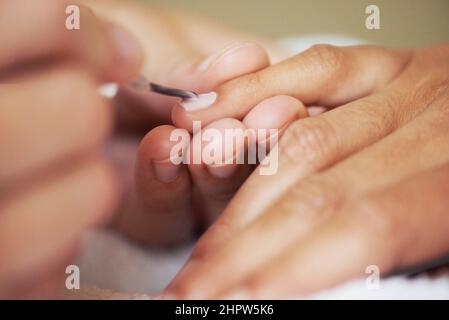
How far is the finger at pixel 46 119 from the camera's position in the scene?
1.31 ft

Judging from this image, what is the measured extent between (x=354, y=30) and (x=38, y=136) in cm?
39

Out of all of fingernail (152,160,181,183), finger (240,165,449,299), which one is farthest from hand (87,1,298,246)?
finger (240,165,449,299)

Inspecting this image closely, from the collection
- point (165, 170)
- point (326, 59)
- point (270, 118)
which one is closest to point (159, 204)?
point (165, 170)

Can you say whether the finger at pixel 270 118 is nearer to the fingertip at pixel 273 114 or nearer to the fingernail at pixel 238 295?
the fingertip at pixel 273 114

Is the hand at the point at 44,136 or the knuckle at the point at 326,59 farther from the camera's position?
the knuckle at the point at 326,59

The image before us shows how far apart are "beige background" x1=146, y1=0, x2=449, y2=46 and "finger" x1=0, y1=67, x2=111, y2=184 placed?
0.19 metres

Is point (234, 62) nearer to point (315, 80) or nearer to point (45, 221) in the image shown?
point (315, 80)

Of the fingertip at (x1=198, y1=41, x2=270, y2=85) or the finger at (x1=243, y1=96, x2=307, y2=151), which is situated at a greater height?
the fingertip at (x1=198, y1=41, x2=270, y2=85)

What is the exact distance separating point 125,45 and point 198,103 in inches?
3.8

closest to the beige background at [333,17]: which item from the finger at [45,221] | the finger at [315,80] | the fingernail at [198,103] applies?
the finger at [315,80]

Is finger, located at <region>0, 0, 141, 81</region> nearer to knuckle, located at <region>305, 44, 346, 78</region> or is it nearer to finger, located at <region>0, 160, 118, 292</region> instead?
finger, located at <region>0, 160, 118, 292</region>

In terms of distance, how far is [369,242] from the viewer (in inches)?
14.8

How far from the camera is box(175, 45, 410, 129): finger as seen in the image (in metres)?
0.46
